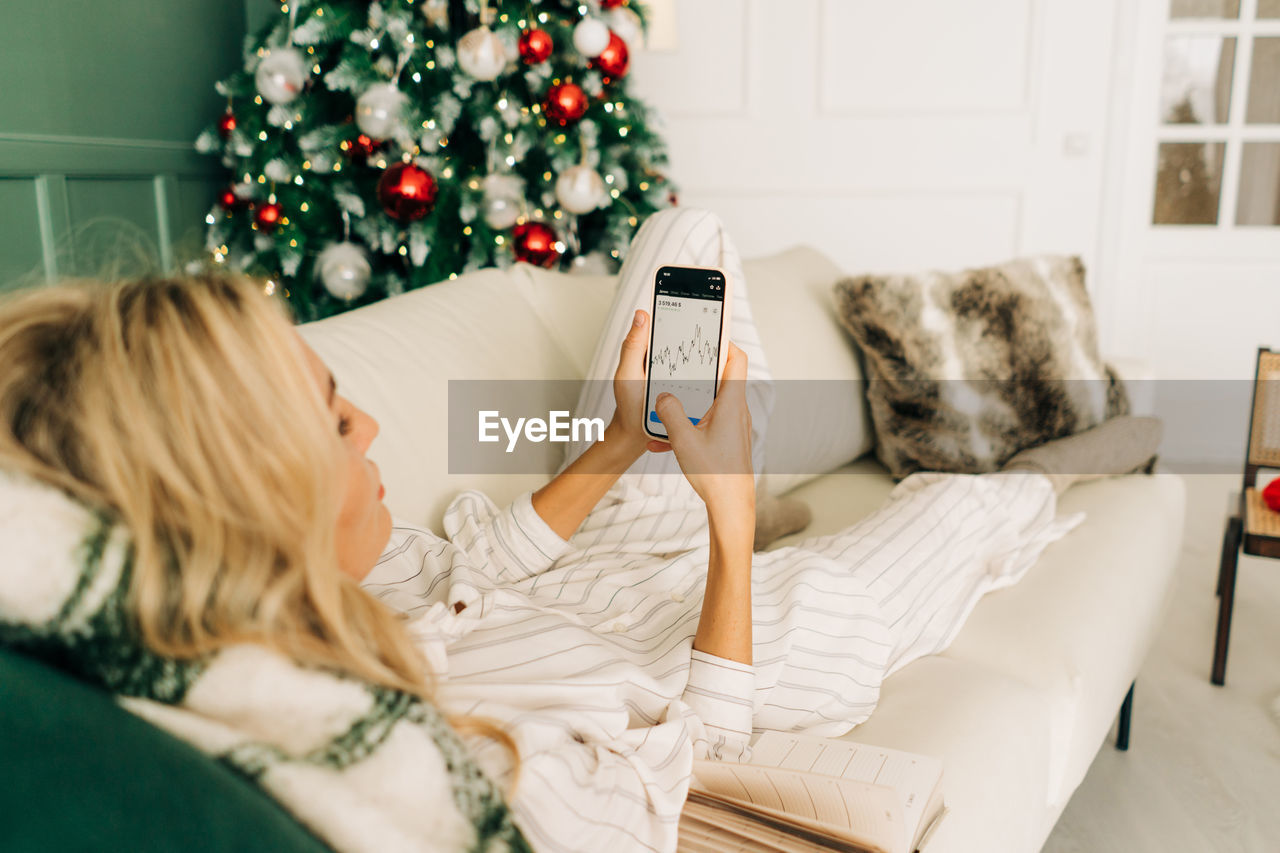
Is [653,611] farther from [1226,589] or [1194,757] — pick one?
[1226,589]

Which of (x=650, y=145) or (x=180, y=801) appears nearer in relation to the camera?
(x=180, y=801)

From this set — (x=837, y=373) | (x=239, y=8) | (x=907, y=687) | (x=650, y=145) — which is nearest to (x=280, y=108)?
(x=239, y=8)

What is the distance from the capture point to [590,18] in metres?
2.30

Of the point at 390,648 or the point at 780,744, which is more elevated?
the point at 390,648

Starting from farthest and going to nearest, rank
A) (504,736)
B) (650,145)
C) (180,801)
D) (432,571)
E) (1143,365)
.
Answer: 1. (650,145)
2. (1143,365)
3. (432,571)
4. (504,736)
5. (180,801)

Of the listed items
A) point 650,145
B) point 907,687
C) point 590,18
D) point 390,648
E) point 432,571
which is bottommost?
point 907,687

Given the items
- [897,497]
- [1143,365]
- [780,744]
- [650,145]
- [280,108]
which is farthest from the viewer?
[650,145]

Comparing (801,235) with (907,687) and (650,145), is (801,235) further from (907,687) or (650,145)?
(907,687)

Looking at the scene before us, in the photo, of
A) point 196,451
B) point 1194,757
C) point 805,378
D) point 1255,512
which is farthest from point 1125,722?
point 196,451

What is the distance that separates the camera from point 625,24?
2383 millimetres

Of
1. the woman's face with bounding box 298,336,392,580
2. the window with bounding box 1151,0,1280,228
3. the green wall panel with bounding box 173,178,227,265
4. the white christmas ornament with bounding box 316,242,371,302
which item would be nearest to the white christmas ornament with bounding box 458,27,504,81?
the white christmas ornament with bounding box 316,242,371,302

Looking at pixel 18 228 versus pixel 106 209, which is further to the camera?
pixel 106 209

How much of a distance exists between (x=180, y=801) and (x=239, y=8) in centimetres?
286

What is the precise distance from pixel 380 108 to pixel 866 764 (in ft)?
6.23
